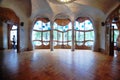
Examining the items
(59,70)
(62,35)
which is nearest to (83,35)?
(62,35)

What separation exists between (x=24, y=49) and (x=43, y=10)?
319 centimetres

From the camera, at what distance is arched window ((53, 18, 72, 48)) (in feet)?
41.8

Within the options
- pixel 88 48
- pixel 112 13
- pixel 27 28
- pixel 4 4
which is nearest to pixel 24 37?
pixel 27 28

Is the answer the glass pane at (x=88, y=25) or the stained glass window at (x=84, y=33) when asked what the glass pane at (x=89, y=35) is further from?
the glass pane at (x=88, y=25)

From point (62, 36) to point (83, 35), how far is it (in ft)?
6.04

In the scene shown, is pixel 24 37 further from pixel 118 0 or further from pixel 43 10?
pixel 118 0

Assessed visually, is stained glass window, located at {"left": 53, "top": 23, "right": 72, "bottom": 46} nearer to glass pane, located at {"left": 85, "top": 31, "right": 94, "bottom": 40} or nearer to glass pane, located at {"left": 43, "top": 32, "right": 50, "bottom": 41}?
glass pane, located at {"left": 43, "top": 32, "right": 50, "bottom": 41}

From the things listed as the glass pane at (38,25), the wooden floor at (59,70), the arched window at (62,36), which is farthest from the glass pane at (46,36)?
the wooden floor at (59,70)

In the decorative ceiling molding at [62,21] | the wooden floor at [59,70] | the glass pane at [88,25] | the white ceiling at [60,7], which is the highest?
the white ceiling at [60,7]

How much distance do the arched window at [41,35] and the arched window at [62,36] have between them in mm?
616

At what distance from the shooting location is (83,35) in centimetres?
1249

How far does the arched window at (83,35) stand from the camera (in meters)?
12.2

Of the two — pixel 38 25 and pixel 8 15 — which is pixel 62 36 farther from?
pixel 8 15

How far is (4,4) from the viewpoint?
821 centimetres
